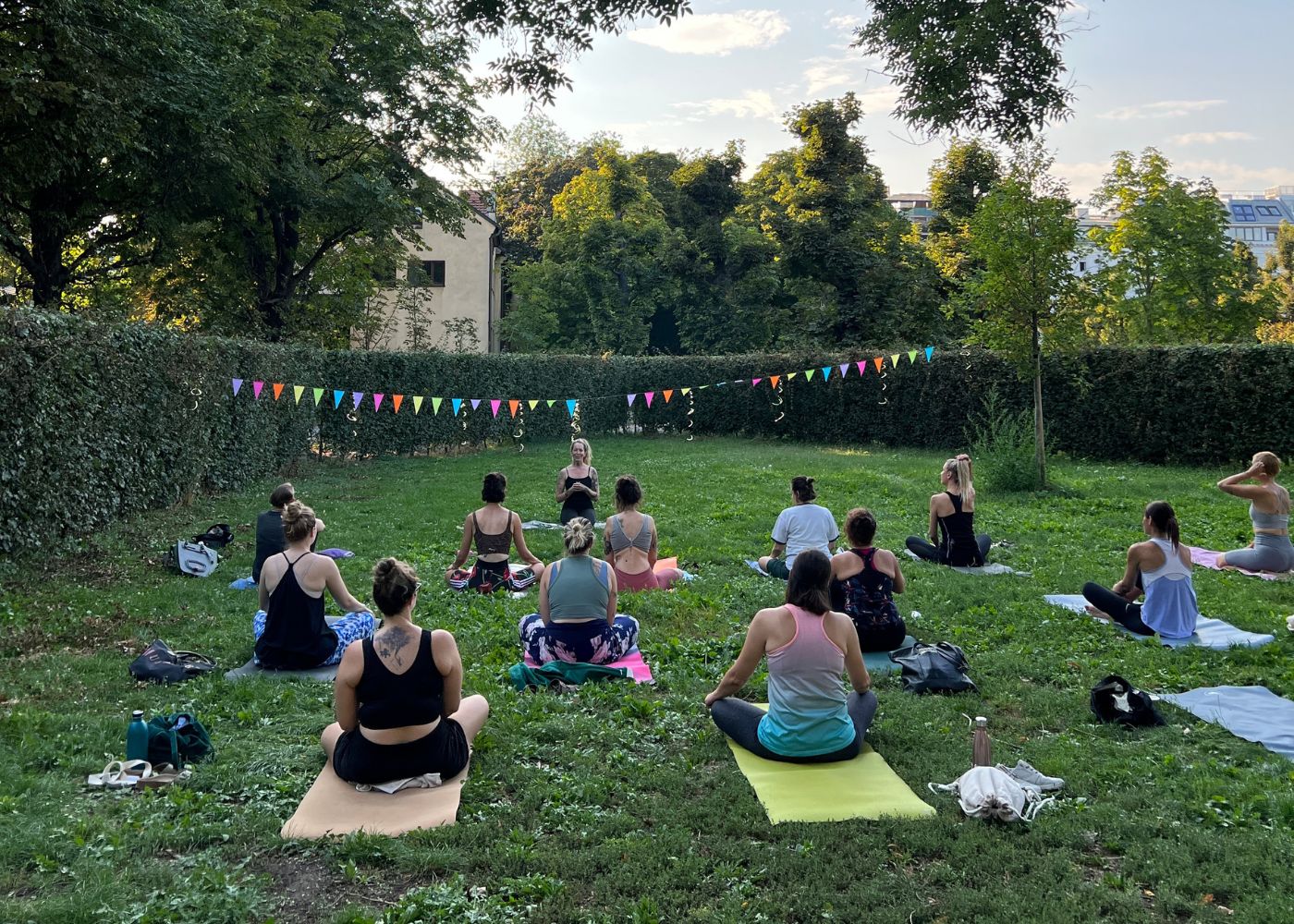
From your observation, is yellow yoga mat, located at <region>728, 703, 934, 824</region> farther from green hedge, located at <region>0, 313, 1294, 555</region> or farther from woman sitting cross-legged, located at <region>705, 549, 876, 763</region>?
green hedge, located at <region>0, 313, 1294, 555</region>

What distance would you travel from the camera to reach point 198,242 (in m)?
22.5

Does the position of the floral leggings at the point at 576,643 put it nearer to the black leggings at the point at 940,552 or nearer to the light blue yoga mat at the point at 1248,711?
the light blue yoga mat at the point at 1248,711

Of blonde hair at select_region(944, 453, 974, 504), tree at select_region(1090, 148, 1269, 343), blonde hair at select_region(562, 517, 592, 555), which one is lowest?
blonde hair at select_region(562, 517, 592, 555)

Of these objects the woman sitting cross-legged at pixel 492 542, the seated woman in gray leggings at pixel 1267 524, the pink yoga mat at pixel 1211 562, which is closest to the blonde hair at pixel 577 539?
the woman sitting cross-legged at pixel 492 542

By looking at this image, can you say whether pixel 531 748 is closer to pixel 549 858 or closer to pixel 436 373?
pixel 549 858

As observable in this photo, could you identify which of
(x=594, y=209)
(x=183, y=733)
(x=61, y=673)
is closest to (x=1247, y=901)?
(x=183, y=733)

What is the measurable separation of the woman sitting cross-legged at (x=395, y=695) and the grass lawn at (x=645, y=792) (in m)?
0.32

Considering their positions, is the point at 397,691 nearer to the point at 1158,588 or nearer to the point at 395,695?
the point at 395,695

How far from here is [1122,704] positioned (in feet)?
18.8

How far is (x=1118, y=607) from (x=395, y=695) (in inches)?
240

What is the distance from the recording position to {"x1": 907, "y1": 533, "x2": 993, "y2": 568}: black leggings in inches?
407

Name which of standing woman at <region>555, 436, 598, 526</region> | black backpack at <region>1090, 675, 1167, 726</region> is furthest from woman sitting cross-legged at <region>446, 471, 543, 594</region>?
black backpack at <region>1090, 675, 1167, 726</region>

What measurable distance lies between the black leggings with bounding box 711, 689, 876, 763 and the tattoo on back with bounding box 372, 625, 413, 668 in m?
1.92

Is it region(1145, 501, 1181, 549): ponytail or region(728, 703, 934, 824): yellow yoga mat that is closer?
region(728, 703, 934, 824): yellow yoga mat
